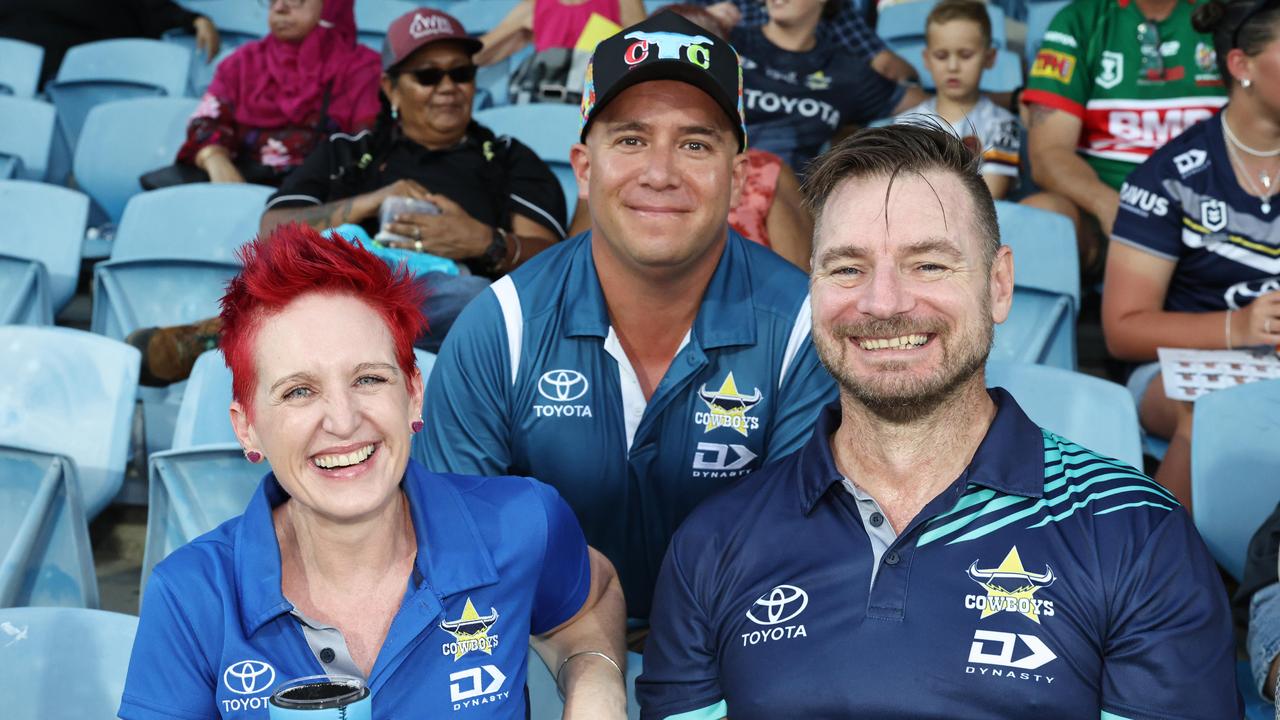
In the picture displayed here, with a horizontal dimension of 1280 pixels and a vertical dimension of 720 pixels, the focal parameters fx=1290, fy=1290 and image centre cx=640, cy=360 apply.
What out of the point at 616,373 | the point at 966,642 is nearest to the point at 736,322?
the point at 616,373

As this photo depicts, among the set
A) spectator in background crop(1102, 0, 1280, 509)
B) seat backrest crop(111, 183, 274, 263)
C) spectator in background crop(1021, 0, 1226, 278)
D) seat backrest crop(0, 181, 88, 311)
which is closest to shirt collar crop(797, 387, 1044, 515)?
spectator in background crop(1102, 0, 1280, 509)

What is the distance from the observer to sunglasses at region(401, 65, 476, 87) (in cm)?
344

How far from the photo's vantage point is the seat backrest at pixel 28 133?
15.8 feet

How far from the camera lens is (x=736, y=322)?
2104 millimetres

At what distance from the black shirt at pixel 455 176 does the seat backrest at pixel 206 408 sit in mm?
945

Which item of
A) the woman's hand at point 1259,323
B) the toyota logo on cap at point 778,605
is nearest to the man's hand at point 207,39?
the woman's hand at point 1259,323

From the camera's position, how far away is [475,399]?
2.09 m

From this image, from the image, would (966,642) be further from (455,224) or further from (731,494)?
(455,224)

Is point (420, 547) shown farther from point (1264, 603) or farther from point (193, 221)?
point (193, 221)

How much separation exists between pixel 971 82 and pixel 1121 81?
45 cm

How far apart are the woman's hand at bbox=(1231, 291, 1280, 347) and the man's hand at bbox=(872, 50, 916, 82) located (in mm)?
1951

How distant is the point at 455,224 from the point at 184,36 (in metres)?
3.74

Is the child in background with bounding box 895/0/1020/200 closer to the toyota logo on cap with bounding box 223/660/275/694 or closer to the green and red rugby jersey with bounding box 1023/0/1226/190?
the green and red rugby jersey with bounding box 1023/0/1226/190

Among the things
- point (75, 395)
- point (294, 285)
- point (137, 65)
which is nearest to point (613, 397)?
point (294, 285)
